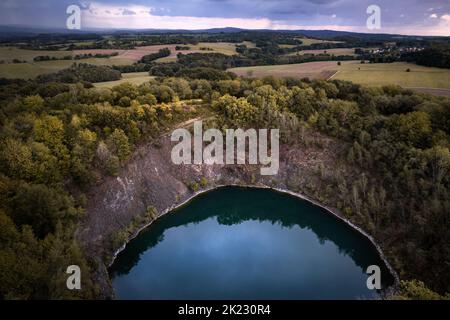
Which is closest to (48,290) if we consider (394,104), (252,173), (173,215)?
(173,215)

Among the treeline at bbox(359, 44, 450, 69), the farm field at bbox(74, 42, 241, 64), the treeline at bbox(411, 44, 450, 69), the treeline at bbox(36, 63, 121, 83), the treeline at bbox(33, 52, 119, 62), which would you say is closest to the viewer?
the treeline at bbox(36, 63, 121, 83)

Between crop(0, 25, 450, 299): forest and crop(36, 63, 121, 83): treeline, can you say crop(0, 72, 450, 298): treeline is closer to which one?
crop(0, 25, 450, 299): forest

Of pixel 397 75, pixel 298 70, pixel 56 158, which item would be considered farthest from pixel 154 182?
pixel 397 75

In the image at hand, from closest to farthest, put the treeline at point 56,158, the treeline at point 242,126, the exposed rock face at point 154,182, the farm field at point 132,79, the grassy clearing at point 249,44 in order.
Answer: the treeline at point 56,158, the treeline at point 242,126, the exposed rock face at point 154,182, the farm field at point 132,79, the grassy clearing at point 249,44

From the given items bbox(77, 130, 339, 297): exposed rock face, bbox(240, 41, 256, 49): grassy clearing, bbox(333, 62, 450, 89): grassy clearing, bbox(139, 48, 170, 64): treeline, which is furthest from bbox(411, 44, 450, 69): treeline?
bbox(139, 48, 170, 64): treeline

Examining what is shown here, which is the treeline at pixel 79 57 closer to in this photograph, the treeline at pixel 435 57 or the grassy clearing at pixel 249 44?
the grassy clearing at pixel 249 44

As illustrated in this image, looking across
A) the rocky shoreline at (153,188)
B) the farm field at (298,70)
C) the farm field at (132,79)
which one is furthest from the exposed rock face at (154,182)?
the farm field at (298,70)

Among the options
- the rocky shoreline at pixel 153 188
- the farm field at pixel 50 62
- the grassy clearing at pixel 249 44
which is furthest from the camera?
the grassy clearing at pixel 249 44
